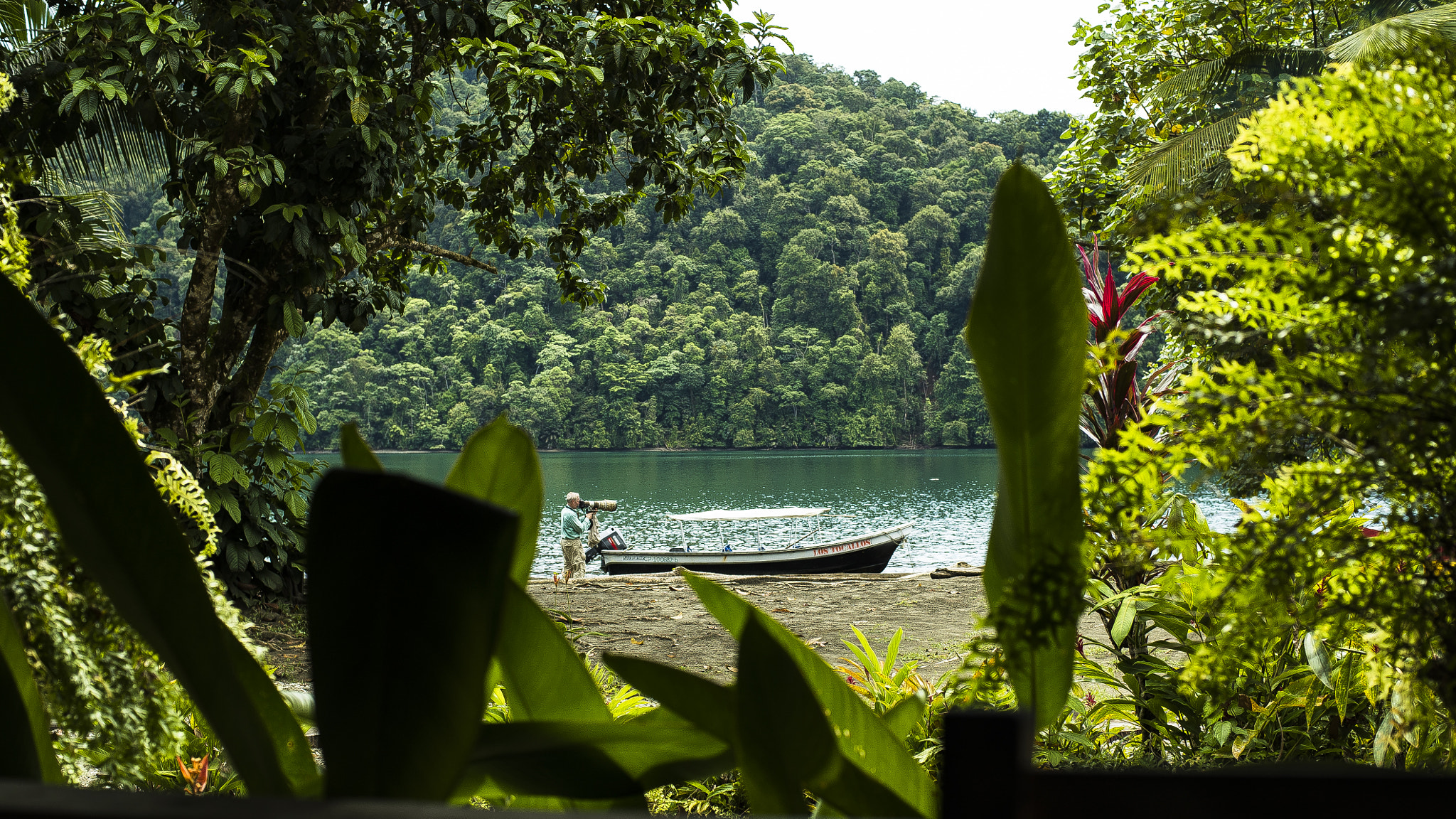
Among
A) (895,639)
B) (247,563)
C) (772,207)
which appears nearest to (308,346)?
(772,207)

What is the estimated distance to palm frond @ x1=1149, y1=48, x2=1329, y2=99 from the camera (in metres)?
7.14

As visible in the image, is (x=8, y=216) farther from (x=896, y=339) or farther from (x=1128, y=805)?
(x=896, y=339)

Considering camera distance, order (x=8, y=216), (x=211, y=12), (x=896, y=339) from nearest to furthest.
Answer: (x=8, y=216)
(x=211, y=12)
(x=896, y=339)

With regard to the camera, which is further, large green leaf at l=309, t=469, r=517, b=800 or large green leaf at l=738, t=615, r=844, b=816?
large green leaf at l=738, t=615, r=844, b=816

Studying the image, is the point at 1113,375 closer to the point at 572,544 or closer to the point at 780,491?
the point at 572,544

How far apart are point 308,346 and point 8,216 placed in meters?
38.7

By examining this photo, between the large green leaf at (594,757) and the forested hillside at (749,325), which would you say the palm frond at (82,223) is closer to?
the large green leaf at (594,757)

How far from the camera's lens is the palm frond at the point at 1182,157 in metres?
6.63

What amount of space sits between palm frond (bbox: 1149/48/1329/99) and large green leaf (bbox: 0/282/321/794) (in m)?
8.36

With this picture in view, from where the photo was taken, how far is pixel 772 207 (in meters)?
45.8

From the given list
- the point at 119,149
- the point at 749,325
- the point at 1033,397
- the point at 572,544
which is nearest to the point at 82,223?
the point at 119,149

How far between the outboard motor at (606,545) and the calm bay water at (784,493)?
66.5 inches

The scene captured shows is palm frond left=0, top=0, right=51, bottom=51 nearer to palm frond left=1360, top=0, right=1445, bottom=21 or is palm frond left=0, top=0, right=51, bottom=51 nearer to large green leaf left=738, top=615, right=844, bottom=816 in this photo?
large green leaf left=738, top=615, right=844, bottom=816

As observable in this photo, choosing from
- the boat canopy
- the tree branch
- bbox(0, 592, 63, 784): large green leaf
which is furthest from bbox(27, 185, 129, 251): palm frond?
the boat canopy
